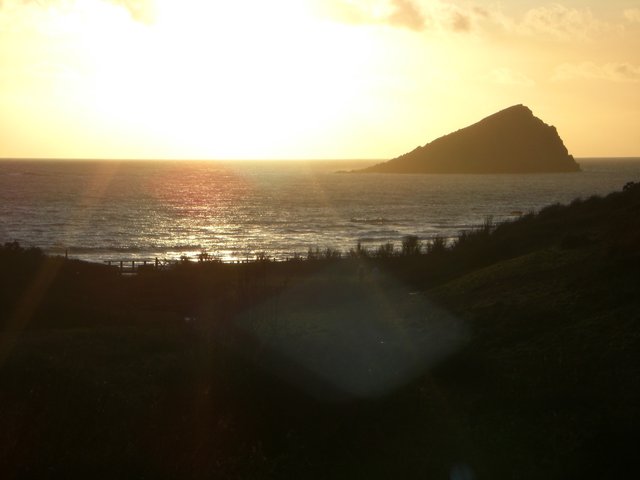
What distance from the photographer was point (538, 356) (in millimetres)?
13555

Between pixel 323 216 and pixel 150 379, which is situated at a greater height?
pixel 150 379

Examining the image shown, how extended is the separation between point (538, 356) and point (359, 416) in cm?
517

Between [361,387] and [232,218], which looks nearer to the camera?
[361,387]

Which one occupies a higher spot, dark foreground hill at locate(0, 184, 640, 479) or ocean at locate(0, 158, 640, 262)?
dark foreground hill at locate(0, 184, 640, 479)

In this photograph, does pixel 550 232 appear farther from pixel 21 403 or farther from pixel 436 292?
pixel 21 403

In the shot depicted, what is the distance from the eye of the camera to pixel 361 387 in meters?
10.7

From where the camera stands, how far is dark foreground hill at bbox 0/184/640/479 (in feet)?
27.1

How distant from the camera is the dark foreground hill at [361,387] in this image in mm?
8273

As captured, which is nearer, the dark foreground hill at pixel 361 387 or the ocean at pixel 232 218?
the dark foreground hill at pixel 361 387

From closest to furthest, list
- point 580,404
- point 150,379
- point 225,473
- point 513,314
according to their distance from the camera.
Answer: point 225,473 < point 580,404 < point 150,379 < point 513,314

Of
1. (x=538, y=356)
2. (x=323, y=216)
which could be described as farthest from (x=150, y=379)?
(x=323, y=216)

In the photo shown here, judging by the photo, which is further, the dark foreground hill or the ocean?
the ocean

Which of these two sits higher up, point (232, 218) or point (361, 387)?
point (361, 387)

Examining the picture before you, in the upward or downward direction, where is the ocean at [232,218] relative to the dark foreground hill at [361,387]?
downward
